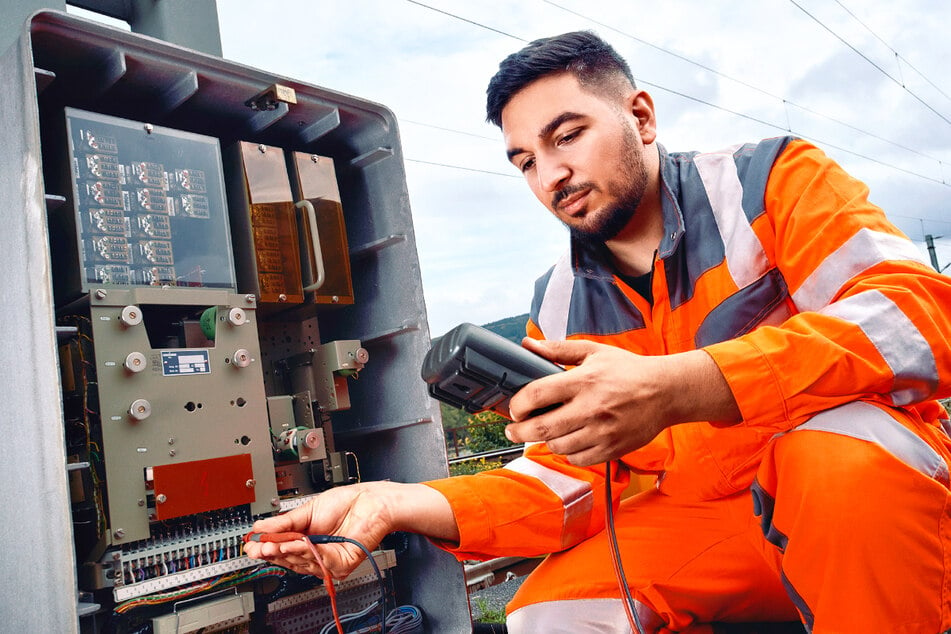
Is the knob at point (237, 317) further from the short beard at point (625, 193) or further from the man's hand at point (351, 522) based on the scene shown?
the short beard at point (625, 193)

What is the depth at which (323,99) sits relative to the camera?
247 cm

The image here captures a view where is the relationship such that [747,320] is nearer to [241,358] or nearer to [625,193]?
[625,193]

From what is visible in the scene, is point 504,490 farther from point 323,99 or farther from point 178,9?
point 178,9

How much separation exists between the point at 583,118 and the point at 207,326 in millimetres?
1175

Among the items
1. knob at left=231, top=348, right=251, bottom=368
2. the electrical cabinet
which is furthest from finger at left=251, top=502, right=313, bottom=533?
knob at left=231, top=348, right=251, bottom=368

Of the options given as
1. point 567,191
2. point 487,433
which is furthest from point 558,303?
point 487,433

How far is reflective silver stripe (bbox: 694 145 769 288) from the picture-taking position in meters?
1.71

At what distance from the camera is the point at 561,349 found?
132cm

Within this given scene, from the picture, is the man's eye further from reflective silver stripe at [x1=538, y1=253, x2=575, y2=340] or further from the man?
reflective silver stripe at [x1=538, y1=253, x2=575, y2=340]

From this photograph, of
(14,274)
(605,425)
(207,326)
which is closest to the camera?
(605,425)

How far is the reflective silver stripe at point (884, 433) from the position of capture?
1292mm

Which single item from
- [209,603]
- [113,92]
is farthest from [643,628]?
[113,92]

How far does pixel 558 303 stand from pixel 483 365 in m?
0.92

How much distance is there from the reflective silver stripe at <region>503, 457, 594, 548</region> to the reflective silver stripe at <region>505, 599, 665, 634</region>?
0.53ft
